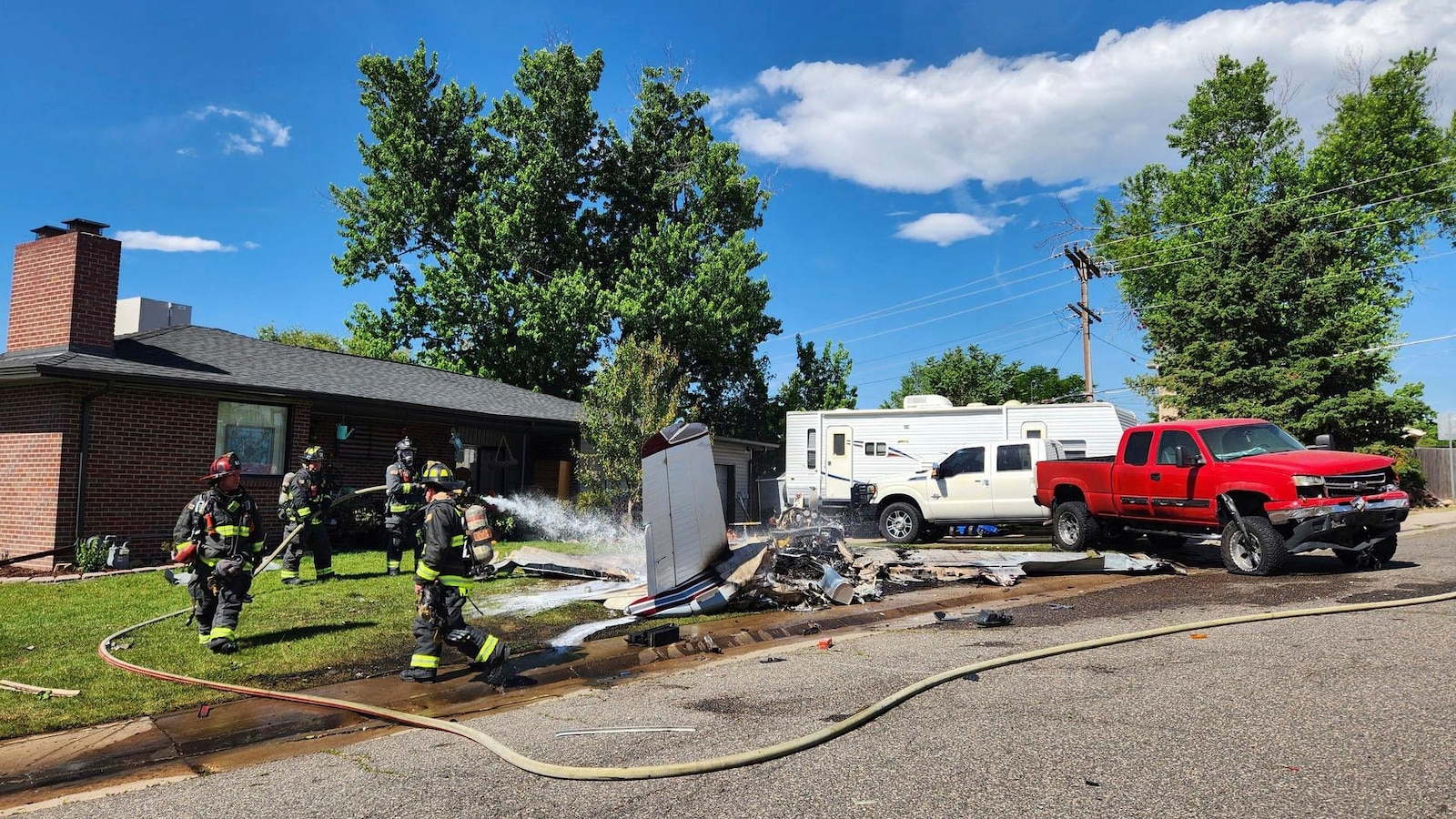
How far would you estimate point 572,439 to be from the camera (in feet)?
70.4

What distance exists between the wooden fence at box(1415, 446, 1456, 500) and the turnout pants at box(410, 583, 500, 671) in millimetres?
32455

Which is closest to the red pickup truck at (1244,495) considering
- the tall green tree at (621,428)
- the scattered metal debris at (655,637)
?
the scattered metal debris at (655,637)

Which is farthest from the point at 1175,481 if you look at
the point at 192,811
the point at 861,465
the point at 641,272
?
the point at 641,272

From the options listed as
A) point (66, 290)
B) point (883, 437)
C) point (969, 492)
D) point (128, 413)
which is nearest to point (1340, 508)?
point (969, 492)

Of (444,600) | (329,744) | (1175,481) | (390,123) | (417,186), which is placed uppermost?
(390,123)

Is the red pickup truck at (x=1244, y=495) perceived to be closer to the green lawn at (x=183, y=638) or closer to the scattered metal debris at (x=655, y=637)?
the scattered metal debris at (x=655, y=637)

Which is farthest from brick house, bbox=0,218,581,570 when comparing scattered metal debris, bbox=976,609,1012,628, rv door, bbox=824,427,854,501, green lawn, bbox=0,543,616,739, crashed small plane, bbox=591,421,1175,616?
scattered metal debris, bbox=976,609,1012,628

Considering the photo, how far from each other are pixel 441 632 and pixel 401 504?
17.7 feet

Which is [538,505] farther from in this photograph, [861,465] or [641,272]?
[641,272]

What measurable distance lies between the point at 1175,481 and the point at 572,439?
45.3 feet

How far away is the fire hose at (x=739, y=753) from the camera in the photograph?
169 inches

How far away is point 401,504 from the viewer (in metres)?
11.7

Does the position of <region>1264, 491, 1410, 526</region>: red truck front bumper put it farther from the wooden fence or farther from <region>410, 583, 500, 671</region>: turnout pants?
the wooden fence

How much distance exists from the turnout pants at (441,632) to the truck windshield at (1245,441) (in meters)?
9.36
